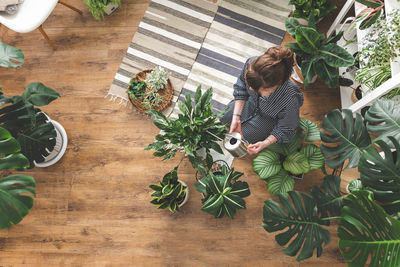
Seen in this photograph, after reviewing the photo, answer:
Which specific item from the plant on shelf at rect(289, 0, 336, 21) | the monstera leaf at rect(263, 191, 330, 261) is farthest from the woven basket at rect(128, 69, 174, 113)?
the monstera leaf at rect(263, 191, 330, 261)

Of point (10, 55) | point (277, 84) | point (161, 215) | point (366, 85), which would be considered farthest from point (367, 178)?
point (10, 55)

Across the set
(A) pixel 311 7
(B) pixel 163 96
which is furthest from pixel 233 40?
(B) pixel 163 96

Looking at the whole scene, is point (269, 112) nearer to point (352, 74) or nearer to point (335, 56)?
point (335, 56)

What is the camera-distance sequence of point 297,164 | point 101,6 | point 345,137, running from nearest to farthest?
point 345,137, point 297,164, point 101,6

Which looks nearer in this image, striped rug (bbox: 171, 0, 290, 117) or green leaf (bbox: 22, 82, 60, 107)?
green leaf (bbox: 22, 82, 60, 107)

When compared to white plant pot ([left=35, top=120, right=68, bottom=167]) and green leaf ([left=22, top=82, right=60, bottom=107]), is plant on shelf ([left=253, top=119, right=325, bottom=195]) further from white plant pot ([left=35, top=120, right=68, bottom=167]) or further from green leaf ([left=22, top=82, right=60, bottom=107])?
white plant pot ([left=35, top=120, right=68, bottom=167])

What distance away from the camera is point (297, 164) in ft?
6.92

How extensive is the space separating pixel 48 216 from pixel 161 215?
95 centimetres

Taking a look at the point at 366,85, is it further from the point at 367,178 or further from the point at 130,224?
the point at 130,224

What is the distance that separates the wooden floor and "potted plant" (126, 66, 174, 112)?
21cm

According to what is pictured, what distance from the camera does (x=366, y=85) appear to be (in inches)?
79.7

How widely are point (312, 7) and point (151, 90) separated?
1369 mm

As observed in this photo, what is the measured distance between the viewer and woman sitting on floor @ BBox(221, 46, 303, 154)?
1.59 m

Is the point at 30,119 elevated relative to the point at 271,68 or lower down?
lower down
